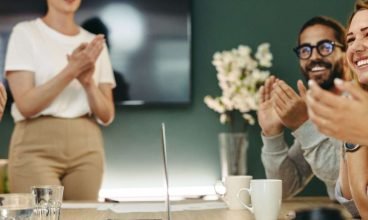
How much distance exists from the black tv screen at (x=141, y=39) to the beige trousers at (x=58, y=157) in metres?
0.83

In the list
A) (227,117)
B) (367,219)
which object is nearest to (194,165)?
(227,117)

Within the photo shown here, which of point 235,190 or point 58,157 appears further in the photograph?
point 58,157

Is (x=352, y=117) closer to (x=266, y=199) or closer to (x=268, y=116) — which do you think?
(x=266, y=199)

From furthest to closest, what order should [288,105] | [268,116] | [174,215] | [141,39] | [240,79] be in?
1. [141,39]
2. [240,79]
3. [268,116]
4. [288,105]
5. [174,215]

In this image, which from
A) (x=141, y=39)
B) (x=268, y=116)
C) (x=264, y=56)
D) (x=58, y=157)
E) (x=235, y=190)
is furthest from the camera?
(x=141, y=39)

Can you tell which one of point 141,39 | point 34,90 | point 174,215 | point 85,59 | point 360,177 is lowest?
point 174,215

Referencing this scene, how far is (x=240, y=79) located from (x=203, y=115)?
1.28ft

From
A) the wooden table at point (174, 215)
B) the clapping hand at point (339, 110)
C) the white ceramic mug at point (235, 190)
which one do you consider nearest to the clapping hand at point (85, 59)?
the wooden table at point (174, 215)

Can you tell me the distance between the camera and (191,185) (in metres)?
3.33

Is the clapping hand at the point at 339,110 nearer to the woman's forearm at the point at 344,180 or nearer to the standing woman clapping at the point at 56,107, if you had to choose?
the woman's forearm at the point at 344,180

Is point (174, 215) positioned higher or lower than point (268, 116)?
lower

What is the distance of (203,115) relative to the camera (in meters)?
3.37

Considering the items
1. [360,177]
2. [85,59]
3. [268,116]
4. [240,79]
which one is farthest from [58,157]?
[360,177]

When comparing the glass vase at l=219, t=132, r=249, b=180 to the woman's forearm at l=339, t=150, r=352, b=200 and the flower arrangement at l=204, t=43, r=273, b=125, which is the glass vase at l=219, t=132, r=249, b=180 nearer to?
the flower arrangement at l=204, t=43, r=273, b=125
